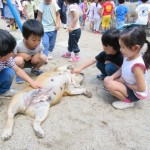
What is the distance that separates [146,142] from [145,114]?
56 centimetres

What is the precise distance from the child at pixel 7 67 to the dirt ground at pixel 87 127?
0.60 feet

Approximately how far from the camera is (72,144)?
226 cm

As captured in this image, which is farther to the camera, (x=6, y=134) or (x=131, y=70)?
(x=131, y=70)

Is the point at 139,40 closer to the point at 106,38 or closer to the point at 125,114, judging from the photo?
the point at 106,38

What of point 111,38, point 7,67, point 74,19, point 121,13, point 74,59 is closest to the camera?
point 7,67

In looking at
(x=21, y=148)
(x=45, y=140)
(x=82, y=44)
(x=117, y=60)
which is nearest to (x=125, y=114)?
(x=117, y=60)

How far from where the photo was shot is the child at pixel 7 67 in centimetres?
247

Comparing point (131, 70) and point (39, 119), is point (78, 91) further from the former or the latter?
point (39, 119)

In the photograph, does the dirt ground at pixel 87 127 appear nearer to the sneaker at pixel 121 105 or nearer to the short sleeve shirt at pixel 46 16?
the sneaker at pixel 121 105

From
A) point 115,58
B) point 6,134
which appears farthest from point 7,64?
point 115,58

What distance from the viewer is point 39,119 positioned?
8.11ft

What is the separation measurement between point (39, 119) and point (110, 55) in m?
1.34

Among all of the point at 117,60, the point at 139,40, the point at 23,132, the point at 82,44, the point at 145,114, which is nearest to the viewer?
the point at 23,132

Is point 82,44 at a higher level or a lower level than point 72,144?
lower
